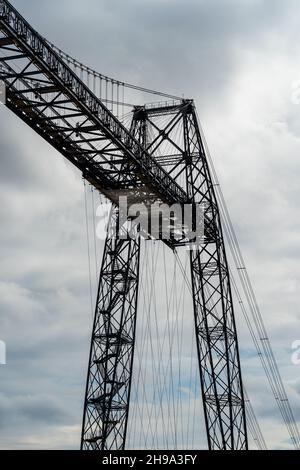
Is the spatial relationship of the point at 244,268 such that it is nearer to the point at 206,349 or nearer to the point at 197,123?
the point at 206,349

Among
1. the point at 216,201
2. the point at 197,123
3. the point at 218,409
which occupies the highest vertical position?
the point at 197,123

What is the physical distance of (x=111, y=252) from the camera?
42062mm

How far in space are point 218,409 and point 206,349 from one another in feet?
10.6

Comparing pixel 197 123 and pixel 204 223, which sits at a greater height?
pixel 197 123

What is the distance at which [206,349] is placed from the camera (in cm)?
4181

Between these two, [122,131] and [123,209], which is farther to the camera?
[123,209]

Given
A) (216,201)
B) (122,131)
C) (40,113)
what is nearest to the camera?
(40,113)
